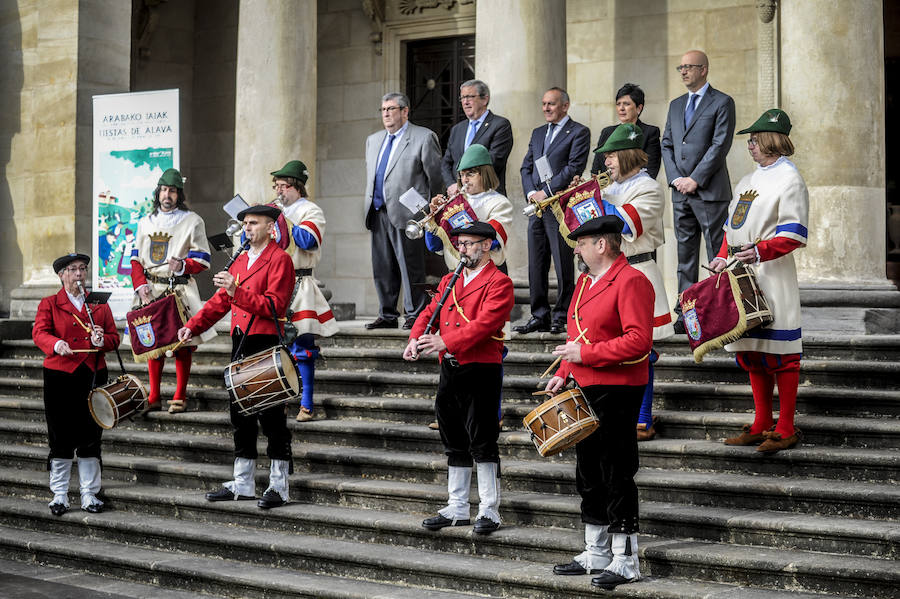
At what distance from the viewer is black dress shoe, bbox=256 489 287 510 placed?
779 cm

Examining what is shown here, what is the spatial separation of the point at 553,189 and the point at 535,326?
3.72ft

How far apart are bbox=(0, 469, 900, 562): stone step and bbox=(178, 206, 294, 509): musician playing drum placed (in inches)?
8.3

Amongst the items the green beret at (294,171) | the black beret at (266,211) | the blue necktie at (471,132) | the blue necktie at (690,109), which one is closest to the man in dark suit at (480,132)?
the blue necktie at (471,132)

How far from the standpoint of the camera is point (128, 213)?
11.6 m

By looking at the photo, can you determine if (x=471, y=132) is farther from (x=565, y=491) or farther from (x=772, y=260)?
(x=565, y=491)

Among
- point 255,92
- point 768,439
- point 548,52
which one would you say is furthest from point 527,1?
point 768,439

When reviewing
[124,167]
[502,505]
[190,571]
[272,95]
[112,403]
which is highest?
[272,95]

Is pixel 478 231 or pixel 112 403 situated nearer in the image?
pixel 478 231

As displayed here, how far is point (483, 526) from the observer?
679 cm

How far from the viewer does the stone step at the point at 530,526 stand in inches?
240

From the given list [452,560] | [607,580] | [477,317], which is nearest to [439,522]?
[452,560]

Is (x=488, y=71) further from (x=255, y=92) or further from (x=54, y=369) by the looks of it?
(x=54, y=369)

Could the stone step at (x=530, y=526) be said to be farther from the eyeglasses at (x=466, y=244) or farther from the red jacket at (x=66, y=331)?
the eyeglasses at (x=466, y=244)

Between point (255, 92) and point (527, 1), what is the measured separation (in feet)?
9.57
